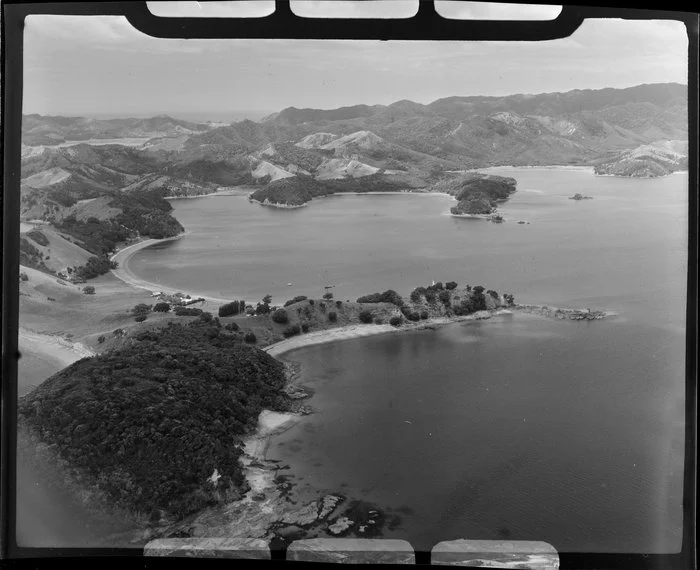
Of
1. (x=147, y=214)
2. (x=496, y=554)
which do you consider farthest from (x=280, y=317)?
(x=496, y=554)

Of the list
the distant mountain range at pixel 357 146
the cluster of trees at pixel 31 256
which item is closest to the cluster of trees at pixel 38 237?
the cluster of trees at pixel 31 256

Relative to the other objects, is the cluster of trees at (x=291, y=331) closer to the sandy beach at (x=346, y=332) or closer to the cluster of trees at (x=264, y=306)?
the sandy beach at (x=346, y=332)

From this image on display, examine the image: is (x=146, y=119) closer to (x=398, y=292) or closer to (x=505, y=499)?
(x=398, y=292)

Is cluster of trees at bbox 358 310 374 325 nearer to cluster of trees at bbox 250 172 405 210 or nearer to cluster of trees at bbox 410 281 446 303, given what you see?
cluster of trees at bbox 410 281 446 303

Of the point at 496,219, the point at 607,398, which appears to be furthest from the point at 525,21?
the point at 607,398

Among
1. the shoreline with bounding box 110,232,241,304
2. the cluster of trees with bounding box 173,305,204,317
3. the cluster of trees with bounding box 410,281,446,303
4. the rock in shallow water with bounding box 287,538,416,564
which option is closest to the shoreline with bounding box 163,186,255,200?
the shoreline with bounding box 110,232,241,304
